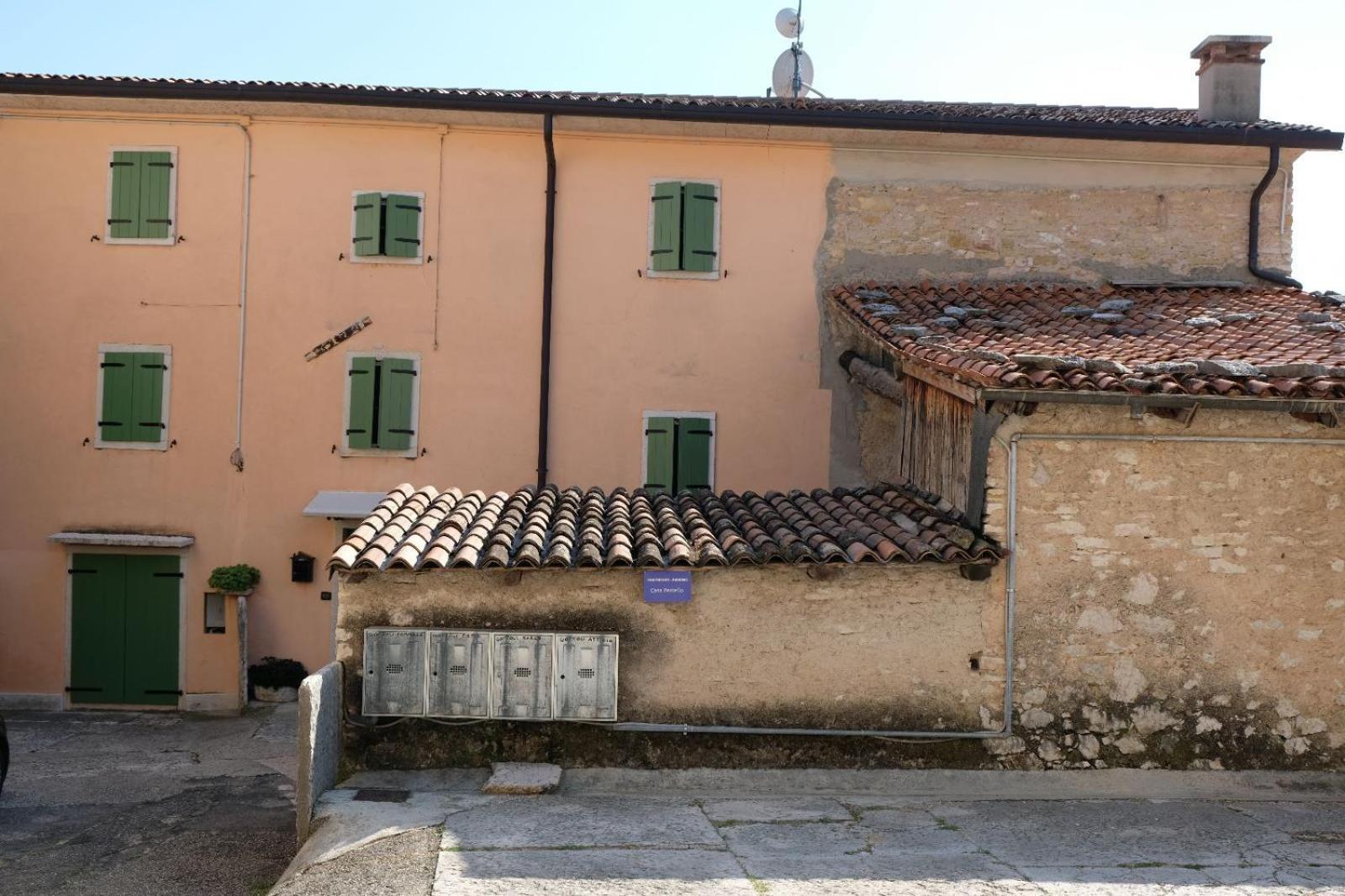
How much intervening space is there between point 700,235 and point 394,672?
24.4 ft

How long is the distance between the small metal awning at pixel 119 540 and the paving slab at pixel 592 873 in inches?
332

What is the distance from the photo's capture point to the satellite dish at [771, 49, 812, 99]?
18688 millimetres

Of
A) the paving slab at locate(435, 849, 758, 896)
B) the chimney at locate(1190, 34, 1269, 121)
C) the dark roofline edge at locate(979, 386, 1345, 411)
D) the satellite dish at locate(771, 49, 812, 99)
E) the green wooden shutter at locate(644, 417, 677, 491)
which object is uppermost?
the satellite dish at locate(771, 49, 812, 99)

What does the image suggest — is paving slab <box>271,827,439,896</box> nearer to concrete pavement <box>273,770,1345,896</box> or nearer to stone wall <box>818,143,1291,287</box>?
concrete pavement <box>273,770,1345,896</box>

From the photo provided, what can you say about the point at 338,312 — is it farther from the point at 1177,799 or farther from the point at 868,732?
the point at 1177,799

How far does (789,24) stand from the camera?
754 inches

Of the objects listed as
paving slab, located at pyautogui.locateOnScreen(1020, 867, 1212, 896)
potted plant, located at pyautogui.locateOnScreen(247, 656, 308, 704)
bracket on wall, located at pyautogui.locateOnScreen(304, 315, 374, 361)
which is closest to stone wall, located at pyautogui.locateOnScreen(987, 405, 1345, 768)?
paving slab, located at pyautogui.locateOnScreen(1020, 867, 1212, 896)

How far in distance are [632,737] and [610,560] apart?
1.34 m

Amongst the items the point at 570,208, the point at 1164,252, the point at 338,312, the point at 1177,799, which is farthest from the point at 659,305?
the point at 1177,799

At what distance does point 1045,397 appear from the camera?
8984 mm

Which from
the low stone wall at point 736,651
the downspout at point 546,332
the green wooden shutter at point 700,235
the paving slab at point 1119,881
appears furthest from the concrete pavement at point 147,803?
the green wooden shutter at point 700,235

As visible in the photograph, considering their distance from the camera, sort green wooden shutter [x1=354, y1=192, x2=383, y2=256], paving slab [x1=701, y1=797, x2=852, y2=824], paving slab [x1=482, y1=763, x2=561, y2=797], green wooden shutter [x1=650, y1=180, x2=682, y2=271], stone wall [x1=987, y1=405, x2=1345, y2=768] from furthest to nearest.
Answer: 1. green wooden shutter [x1=650, y1=180, x2=682, y2=271]
2. green wooden shutter [x1=354, y1=192, x2=383, y2=256]
3. stone wall [x1=987, y1=405, x2=1345, y2=768]
4. paving slab [x1=482, y1=763, x2=561, y2=797]
5. paving slab [x1=701, y1=797, x2=852, y2=824]

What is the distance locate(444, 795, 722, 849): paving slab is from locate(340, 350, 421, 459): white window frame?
6.76 metres

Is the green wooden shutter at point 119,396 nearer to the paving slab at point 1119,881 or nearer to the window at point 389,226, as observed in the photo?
the window at point 389,226
